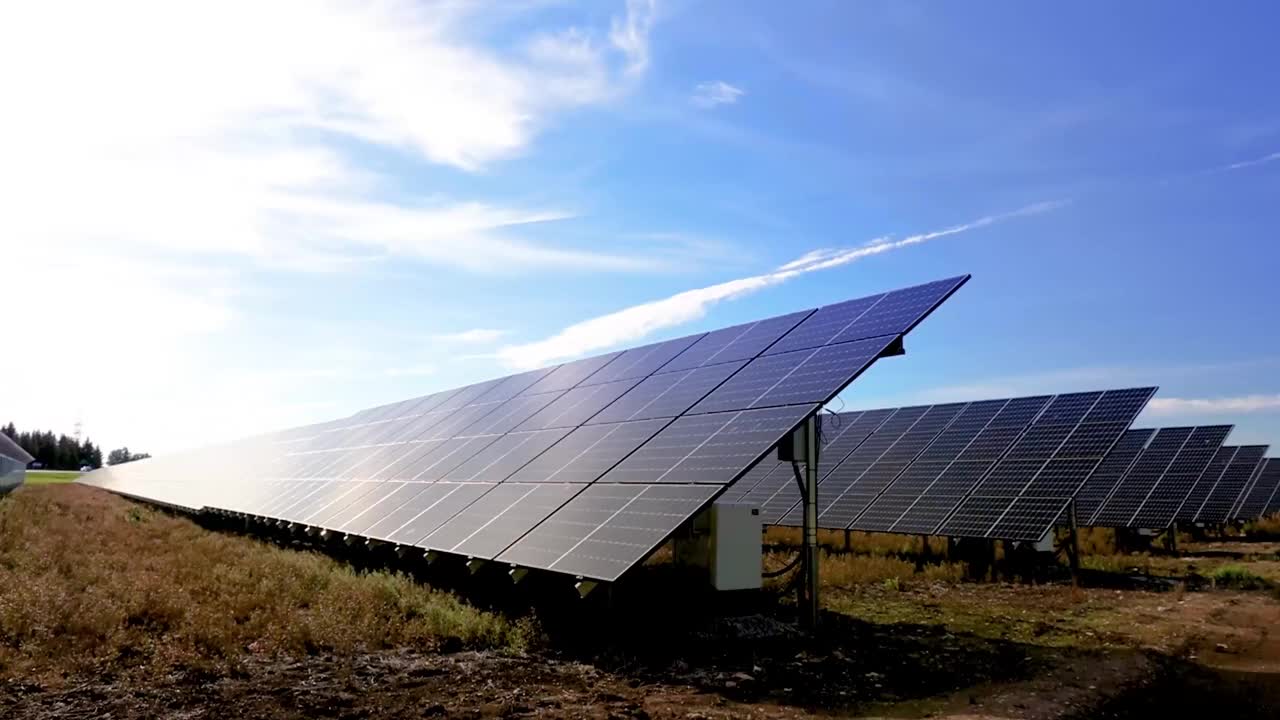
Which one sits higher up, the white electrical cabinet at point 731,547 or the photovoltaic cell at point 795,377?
the photovoltaic cell at point 795,377

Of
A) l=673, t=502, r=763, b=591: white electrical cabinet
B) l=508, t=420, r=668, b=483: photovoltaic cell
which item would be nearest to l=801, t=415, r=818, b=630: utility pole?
l=673, t=502, r=763, b=591: white electrical cabinet

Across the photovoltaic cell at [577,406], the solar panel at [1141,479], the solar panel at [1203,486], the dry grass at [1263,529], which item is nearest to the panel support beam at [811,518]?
the photovoltaic cell at [577,406]

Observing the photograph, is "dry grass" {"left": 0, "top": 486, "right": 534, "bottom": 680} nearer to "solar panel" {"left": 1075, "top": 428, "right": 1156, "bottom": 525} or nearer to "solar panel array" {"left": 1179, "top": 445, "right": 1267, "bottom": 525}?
"solar panel" {"left": 1075, "top": 428, "right": 1156, "bottom": 525}

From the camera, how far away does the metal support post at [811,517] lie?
1138 cm

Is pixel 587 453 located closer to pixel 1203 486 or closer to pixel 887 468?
pixel 887 468

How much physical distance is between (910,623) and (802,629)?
92.0 inches

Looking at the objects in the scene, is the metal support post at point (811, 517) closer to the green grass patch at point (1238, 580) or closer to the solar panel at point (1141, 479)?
the green grass patch at point (1238, 580)

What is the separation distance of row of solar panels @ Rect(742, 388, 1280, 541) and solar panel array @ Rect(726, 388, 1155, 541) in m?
0.04

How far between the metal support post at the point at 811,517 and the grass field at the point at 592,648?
385 millimetres

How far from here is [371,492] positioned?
20.2 m

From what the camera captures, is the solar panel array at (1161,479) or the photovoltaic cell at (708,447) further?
the solar panel array at (1161,479)

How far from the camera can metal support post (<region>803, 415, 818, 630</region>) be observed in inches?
448

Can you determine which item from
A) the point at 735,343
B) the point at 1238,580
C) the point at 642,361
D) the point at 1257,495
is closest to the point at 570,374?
the point at 642,361

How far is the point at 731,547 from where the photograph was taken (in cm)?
1227
